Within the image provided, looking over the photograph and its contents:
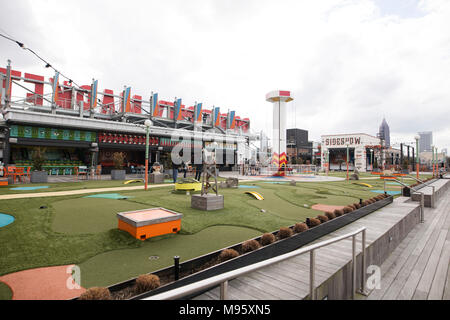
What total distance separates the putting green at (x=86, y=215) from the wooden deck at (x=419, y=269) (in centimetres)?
635

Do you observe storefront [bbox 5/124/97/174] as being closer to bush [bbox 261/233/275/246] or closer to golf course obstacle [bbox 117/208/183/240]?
golf course obstacle [bbox 117/208/183/240]

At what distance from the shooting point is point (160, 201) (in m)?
9.42

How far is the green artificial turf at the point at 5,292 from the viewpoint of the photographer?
119 inches

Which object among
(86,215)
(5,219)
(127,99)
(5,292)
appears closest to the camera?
(5,292)

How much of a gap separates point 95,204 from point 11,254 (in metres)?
4.32

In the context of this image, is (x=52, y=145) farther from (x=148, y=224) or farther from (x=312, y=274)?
(x=312, y=274)

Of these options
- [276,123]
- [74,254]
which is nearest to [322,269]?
[74,254]

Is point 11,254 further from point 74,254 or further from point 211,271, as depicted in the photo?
point 211,271

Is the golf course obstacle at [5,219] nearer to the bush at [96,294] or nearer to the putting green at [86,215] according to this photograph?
the putting green at [86,215]

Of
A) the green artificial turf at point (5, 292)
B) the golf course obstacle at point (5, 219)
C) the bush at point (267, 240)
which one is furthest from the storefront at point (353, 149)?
the green artificial turf at point (5, 292)

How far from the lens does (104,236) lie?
5.29m

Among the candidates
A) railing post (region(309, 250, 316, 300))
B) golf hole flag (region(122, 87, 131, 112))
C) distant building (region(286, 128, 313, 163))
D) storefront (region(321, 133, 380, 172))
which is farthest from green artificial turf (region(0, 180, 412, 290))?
distant building (region(286, 128, 313, 163))

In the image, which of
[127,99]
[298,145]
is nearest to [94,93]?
[127,99]

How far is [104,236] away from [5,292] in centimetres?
217
